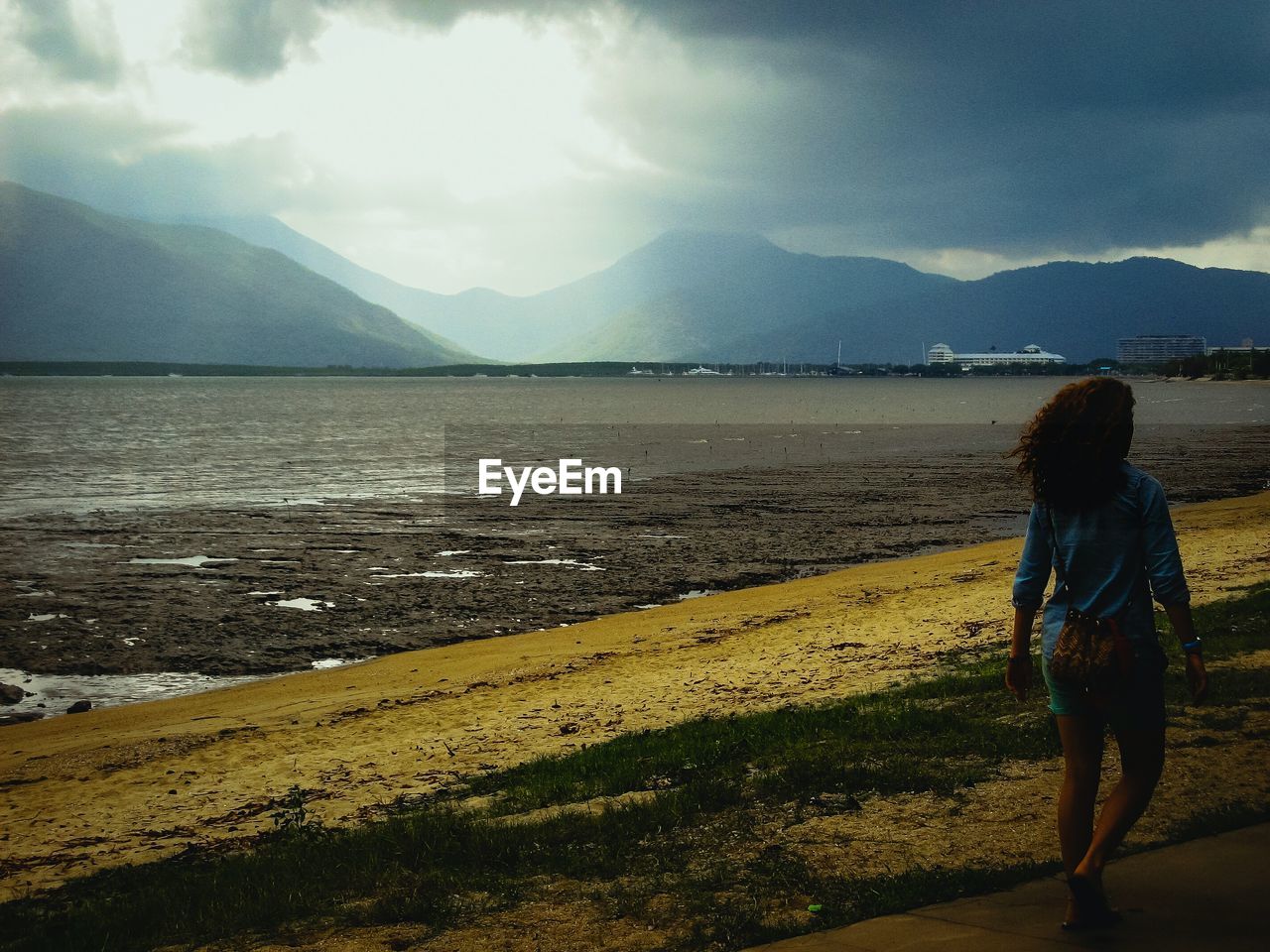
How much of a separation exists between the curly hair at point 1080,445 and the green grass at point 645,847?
225 cm

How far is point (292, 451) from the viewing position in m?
64.1

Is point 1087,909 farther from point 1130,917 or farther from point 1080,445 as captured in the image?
point 1080,445

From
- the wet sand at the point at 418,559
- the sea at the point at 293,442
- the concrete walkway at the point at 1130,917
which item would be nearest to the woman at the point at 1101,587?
the concrete walkway at the point at 1130,917

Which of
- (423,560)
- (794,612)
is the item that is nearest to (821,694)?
(794,612)

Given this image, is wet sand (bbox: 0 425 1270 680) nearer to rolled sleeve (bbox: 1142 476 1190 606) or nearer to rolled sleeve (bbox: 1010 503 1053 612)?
rolled sleeve (bbox: 1010 503 1053 612)

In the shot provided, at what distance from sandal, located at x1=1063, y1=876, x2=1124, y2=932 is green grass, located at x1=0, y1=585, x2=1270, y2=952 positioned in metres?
0.75

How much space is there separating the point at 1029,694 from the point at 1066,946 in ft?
17.8

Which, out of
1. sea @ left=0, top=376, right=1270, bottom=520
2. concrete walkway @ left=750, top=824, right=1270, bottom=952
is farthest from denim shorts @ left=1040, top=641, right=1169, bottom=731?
sea @ left=0, top=376, right=1270, bottom=520

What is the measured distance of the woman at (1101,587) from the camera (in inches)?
200

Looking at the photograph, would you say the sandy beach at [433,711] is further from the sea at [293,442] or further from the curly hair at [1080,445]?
the sea at [293,442]

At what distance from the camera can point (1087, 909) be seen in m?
5.08

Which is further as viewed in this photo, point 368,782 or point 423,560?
point 423,560

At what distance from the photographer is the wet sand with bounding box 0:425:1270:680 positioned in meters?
18.2

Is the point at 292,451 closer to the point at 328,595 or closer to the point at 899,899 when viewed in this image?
the point at 328,595
